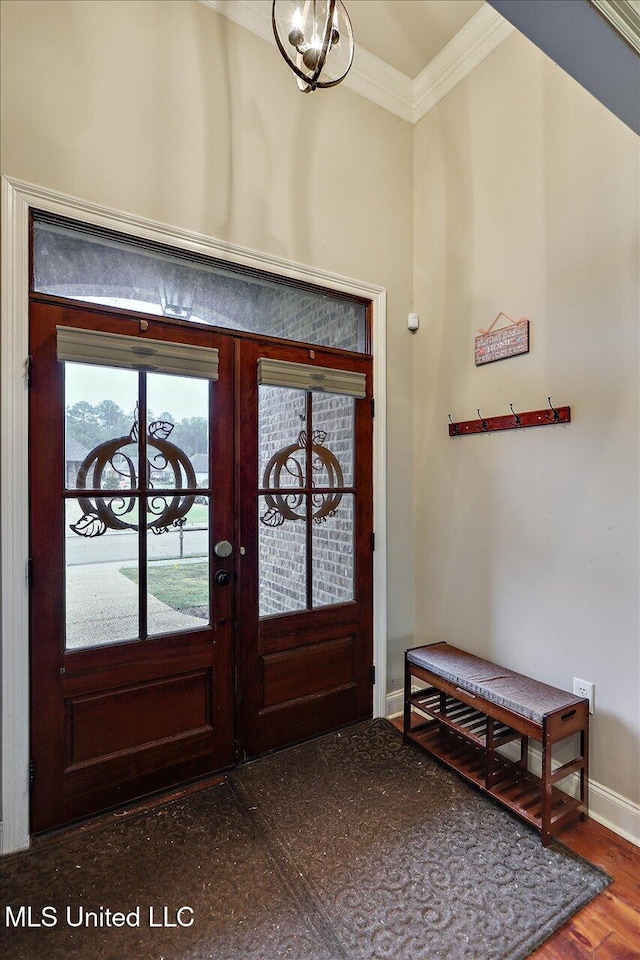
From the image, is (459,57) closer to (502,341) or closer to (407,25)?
(407,25)

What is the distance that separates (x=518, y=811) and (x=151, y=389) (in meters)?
2.35

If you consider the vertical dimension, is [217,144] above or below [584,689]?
above

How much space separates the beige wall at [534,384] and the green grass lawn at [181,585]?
1.35m

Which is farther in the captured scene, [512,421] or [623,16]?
[512,421]

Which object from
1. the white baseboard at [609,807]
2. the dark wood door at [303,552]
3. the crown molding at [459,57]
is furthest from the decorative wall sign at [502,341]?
the white baseboard at [609,807]

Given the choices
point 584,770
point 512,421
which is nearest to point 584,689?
point 584,770

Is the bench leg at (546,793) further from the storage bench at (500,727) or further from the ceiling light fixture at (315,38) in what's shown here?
the ceiling light fixture at (315,38)

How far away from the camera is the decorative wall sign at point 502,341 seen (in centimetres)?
227

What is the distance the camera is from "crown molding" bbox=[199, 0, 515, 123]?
2.29 metres

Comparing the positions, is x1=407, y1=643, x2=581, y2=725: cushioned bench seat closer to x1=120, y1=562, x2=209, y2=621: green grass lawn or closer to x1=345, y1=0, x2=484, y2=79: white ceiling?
x1=120, y1=562, x2=209, y2=621: green grass lawn

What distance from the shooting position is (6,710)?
1765mm

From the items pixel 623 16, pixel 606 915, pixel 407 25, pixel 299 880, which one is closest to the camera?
pixel 623 16

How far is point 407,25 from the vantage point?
96.3 inches

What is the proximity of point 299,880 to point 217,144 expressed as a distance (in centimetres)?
309
